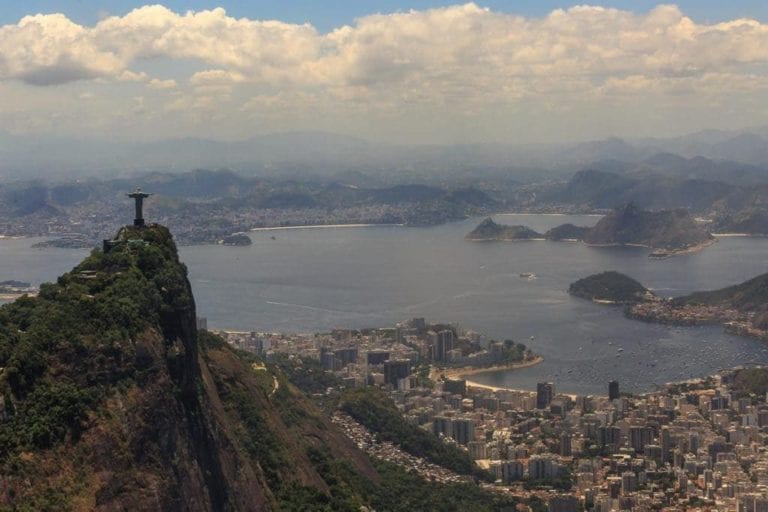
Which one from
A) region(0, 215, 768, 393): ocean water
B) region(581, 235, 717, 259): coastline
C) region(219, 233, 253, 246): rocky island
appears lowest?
region(0, 215, 768, 393): ocean water

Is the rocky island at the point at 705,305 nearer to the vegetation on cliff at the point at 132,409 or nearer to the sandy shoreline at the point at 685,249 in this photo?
the sandy shoreline at the point at 685,249

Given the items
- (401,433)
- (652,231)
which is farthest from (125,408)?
(652,231)

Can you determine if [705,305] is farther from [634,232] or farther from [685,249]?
[634,232]

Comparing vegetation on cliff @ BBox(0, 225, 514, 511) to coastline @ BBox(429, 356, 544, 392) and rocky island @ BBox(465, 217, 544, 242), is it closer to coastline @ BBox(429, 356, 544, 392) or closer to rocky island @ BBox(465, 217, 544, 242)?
coastline @ BBox(429, 356, 544, 392)

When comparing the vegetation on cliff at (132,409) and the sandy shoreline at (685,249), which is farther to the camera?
the sandy shoreline at (685,249)

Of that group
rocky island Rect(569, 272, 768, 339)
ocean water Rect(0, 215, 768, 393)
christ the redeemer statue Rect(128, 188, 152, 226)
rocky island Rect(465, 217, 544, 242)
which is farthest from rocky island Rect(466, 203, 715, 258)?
christ the redeemer statue Rect(128, 188, 152, 226)

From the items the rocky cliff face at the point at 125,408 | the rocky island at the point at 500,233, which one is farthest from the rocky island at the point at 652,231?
the rocky cliff face at the point at 125,408

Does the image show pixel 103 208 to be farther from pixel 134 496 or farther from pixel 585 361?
pixel 134 496
